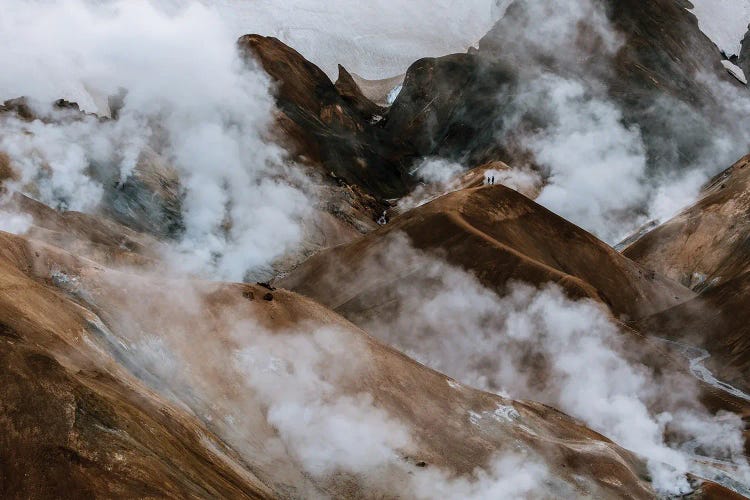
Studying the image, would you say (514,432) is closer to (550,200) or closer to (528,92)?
(550,200)

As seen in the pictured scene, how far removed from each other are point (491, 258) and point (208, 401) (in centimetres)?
5103

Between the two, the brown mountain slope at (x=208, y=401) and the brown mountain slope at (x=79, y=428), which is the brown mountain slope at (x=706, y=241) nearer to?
the brown mountain slope at (x=208, y=401)

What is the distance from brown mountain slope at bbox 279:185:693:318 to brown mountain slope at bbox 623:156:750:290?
28.5ft

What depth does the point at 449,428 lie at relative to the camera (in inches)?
1817

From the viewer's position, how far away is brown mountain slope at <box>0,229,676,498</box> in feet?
88.0

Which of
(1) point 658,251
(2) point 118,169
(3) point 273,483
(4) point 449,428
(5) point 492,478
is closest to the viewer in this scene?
(3) point 273,483

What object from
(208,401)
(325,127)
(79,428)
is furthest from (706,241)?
(79,428)

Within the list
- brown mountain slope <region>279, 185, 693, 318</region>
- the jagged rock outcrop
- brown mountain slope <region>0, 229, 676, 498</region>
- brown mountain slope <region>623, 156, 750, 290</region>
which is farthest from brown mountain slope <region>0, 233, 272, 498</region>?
the jagged rock outcrop

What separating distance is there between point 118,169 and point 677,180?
286ft

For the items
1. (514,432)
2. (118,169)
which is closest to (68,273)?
(514,432)

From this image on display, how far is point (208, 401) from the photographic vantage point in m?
40.5

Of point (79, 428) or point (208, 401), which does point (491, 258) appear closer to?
point (208, 401)

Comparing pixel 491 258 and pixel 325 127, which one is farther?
pixel 325 127

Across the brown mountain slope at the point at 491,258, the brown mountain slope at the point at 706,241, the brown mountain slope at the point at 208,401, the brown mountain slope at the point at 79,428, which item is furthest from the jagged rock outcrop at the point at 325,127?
the brown mountain slope at the point at 79,428
